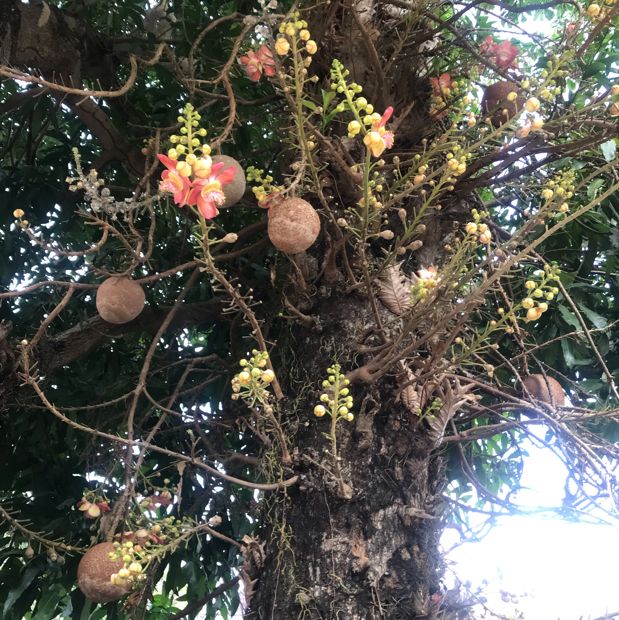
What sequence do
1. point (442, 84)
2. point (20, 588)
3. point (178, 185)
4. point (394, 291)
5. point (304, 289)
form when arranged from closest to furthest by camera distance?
point (178, 185), point (394, 291), point (304, 289), point (442, 84), point (20, 588)

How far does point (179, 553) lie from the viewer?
6.97 feet

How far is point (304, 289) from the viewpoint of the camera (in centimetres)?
140

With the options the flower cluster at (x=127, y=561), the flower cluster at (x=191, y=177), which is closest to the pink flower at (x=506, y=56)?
the flower cluster at (x=191, y=177)

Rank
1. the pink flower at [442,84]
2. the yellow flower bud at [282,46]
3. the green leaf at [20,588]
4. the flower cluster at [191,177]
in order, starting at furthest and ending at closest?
the green leaf at [20,588], the pink flower at [442,84], the yellow flower bud at [282,46], the flower cluster at [191,177]

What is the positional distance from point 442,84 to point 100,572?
4.10ft

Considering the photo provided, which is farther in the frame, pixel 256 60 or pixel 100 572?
pixel 256 60

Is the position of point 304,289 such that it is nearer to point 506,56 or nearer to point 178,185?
point 178,185

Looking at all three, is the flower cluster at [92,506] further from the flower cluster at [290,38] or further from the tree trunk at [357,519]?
the flower cluster at [290,38]

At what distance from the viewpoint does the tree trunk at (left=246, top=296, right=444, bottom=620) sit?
1.13 metres

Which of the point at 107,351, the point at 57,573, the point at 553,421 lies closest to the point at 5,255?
the point at 107,351

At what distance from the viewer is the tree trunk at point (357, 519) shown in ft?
3.69

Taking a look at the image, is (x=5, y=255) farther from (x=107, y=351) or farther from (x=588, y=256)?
(x=588, y=256)

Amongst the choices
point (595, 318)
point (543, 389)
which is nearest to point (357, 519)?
point (543, 389)

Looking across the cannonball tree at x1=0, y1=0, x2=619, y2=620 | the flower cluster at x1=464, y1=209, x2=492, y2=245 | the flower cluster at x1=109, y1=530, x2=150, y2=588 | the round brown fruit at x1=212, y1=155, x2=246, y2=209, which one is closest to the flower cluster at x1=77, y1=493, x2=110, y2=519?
the cannonball tree at x1=0, y1=0, x2=619, y2=620
